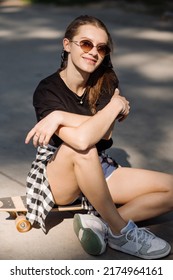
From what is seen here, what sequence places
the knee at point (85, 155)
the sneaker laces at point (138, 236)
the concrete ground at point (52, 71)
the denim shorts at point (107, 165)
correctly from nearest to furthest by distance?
the knee at point (85, 155) → the sneaker laces at point (138, 236) → the concrete ground at point (52, 71) → the denim shorts at point (107, 165)

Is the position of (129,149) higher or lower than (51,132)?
lower

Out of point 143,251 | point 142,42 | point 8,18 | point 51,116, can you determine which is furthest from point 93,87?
point 8,18

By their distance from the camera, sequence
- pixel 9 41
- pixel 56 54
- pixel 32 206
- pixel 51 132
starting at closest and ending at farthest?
pixel 51 132
pixel 32 206
pixel 56 54
pixel 9 41

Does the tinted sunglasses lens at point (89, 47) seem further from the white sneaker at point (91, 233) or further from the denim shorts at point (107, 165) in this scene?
the white sneaker at point (91, 233)

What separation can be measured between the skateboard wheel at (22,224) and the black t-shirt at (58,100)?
0.39 meters

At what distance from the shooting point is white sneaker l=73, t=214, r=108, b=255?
9.80 feet

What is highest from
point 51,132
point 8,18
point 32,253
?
point 51,132

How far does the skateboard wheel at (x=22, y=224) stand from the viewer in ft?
10.4

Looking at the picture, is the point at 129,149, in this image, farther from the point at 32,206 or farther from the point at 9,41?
the point at 9,41

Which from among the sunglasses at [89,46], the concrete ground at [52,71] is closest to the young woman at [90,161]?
the sunglasses at [89,46]

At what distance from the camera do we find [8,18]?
8227 mm

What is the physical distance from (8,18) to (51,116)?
18.0 feet

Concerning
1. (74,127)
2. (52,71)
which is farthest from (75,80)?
(52,71)

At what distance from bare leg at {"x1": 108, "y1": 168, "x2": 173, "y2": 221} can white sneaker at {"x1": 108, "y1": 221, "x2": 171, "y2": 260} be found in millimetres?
155
